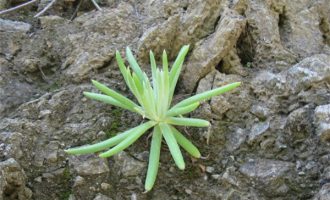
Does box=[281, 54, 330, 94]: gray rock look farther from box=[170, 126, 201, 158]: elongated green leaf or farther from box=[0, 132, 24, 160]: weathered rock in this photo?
box=[0, 132, 24, 160]: weathered rock

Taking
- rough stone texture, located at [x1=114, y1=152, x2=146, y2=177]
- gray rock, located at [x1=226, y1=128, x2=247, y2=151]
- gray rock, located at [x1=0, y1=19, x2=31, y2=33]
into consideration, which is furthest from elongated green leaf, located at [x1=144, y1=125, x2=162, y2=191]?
gray rock, located at [x1=0, y1=19, x2=31, y2=33]

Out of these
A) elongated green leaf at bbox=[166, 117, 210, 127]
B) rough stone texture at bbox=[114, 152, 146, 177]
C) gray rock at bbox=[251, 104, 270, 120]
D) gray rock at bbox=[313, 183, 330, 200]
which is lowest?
gray rock at bbox=[313, 183, 330, 200]

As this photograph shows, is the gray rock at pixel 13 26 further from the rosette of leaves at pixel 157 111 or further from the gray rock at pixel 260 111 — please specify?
the gray rock at pixel 260 111

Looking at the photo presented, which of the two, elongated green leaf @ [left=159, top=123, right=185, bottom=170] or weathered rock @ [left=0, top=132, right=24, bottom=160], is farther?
weathered rock @ [left=0, top=132, right=24, bottom=160]

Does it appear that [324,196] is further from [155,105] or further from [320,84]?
[155,105]

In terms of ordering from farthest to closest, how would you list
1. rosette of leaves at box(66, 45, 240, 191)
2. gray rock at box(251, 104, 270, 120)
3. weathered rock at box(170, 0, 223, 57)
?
weathered rock at box(170, 0, 223, 57) → gray rock at box(251, 104, 270, 120) → rosette of leaves at box(66, 45, 240, 191)

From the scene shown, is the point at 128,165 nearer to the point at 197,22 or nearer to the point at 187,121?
the point at 187,121
